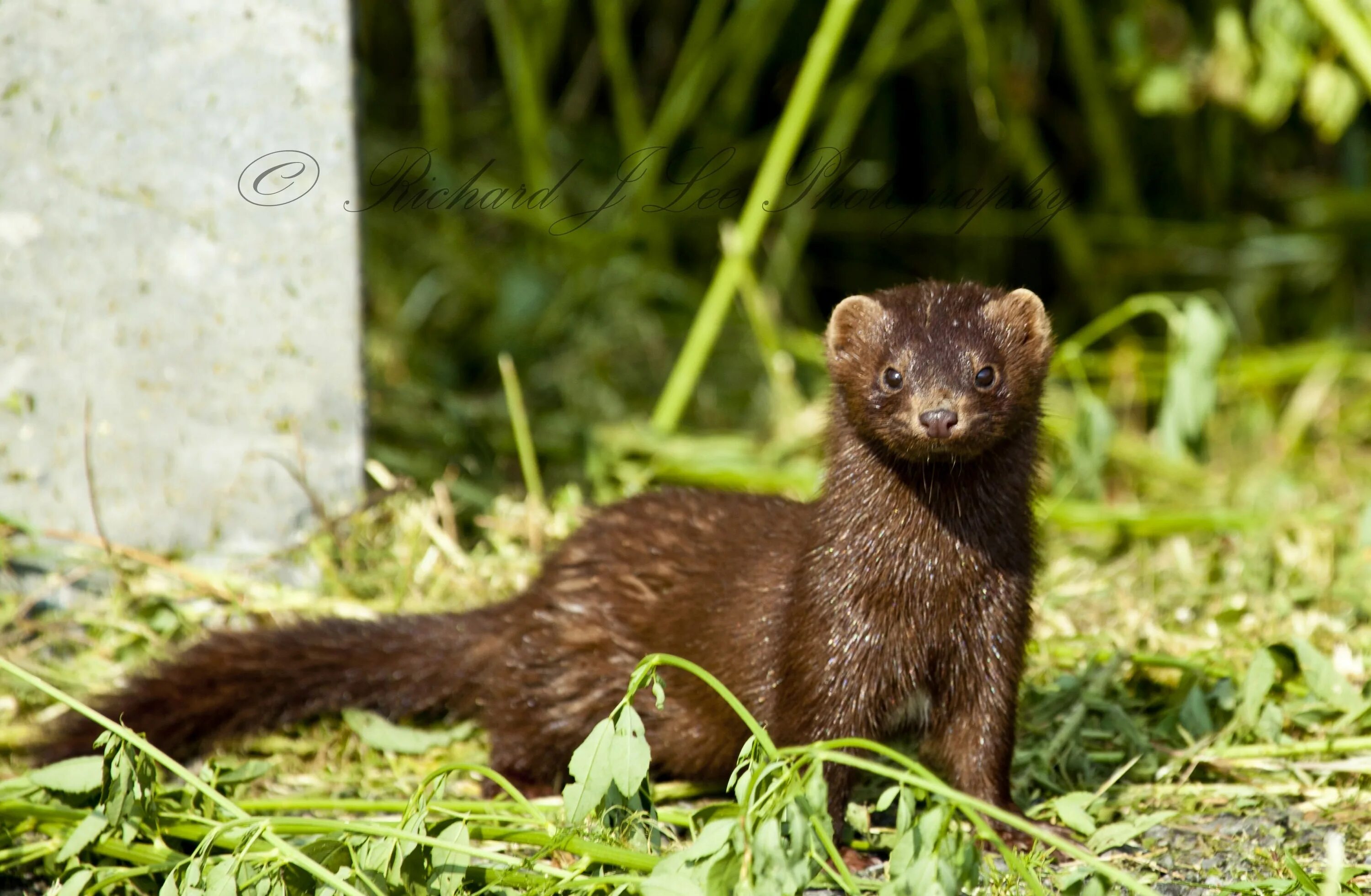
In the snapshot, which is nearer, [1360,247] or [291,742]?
[291,742]

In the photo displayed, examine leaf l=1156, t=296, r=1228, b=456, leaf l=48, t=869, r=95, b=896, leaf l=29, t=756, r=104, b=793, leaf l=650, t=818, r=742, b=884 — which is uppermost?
leaf l=1156, t=296, r=1228, b=456

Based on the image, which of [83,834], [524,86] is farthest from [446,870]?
[524,86]

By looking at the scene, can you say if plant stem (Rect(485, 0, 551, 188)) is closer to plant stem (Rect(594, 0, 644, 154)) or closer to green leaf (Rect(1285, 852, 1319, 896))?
plant stem (Rect(594, 0, 644, 154))

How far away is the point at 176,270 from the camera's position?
4156 mm

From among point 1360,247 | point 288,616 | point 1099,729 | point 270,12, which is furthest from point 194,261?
point 1360,247

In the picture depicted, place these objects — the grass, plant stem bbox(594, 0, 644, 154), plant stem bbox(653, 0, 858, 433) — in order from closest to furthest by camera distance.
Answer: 1. the grass
2. plant stem bbox(653, 0, 858, 433)
3. plant stem bbox(594, 0, 644, 154)

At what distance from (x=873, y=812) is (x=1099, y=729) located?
0.65m

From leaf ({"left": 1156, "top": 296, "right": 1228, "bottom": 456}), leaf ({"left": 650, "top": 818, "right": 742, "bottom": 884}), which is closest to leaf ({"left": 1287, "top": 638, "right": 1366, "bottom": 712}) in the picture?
leaf ({"left": 1156, "top": 296, "right": 1228, "bottom": 456})

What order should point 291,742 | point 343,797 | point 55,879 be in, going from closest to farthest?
point 55,879 < point 343,797 < point 291,742

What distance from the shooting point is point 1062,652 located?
3.98 metres

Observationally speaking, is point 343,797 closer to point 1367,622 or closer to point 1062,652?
point 1062,652

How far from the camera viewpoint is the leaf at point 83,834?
2820mm
